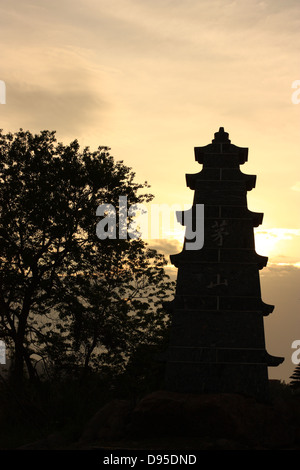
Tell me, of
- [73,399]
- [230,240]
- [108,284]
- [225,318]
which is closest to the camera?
[225,318]

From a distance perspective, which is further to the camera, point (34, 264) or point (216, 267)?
point (34, 264)

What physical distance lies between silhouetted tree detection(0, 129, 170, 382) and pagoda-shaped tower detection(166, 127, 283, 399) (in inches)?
302

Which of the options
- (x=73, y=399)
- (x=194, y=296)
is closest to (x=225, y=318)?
(x=194, y=296)

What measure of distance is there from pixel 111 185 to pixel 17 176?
4.16 meters

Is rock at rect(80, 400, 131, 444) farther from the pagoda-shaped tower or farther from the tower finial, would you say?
the tower finial

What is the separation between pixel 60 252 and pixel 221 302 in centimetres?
1057

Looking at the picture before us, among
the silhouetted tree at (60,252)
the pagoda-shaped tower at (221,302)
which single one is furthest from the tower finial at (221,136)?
the silhouetted tree at (60,252)

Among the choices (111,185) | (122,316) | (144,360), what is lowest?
(144,360)

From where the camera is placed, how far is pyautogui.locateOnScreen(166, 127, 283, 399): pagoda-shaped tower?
14891 mm

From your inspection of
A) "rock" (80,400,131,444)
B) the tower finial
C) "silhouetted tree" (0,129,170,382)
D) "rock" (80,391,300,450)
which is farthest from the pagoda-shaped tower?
"silhouetted tree" (0,129,170,382)

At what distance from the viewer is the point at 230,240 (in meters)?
16.5

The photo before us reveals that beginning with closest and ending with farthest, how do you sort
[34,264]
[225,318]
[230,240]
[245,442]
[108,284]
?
[245,442], [225,318], [230,240], [34,264], [108,284]

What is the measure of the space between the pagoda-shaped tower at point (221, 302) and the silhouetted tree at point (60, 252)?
7673 millimetres

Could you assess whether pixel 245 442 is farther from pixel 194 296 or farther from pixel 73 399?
pixel 73 399
